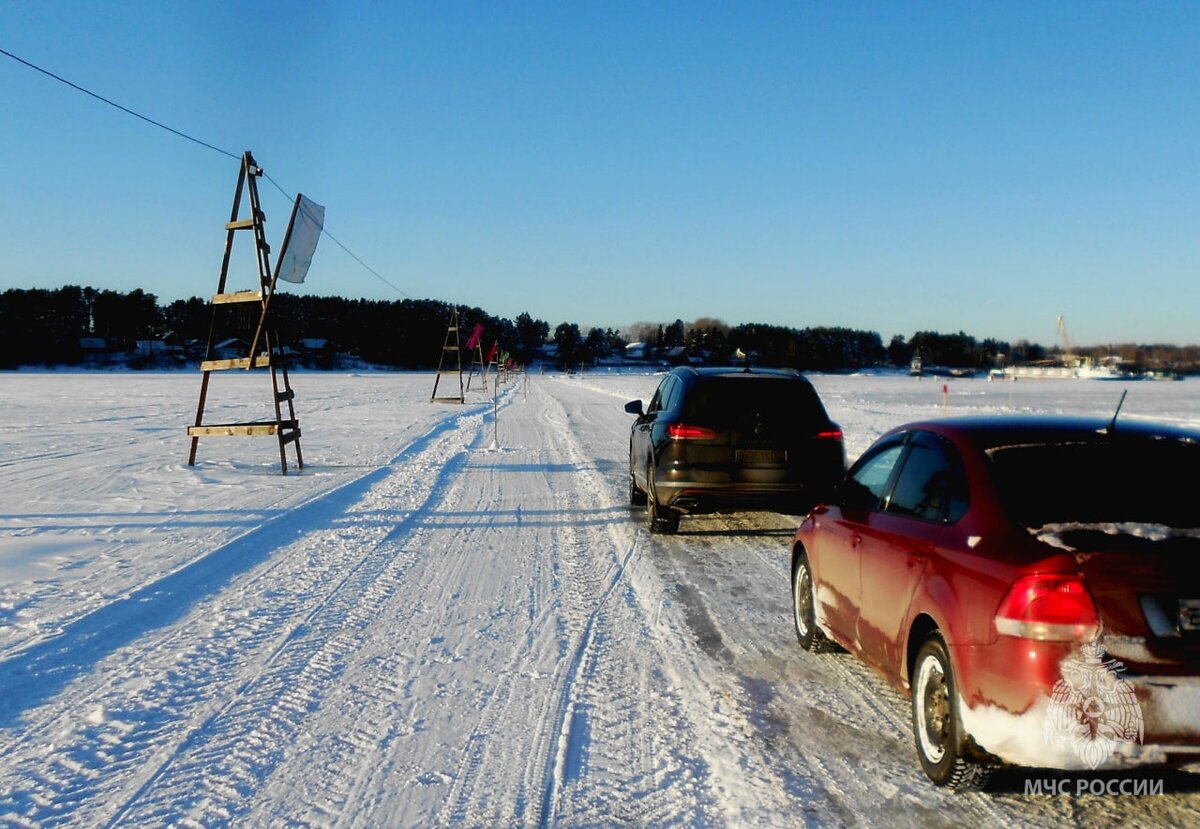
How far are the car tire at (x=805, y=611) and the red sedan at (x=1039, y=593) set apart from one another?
88 centimetres

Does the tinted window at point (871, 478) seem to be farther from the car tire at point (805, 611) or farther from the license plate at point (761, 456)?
the license plate at point (761, 456)

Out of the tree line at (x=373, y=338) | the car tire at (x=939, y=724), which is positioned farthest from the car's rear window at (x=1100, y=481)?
the tree line at (x=373, y=338)

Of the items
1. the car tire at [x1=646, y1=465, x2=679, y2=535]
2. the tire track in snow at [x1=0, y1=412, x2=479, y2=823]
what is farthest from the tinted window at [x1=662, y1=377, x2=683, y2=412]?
the tire track in snow at [x1=0, y1=412, x2=479, y2=823]

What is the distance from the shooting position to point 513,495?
12.3m

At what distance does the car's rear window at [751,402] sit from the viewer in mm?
8873

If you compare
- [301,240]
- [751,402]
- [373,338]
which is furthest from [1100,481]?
[373,338]

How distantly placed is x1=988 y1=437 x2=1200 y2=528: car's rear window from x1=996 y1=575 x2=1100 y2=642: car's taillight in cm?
31

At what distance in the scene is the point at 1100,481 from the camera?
3.68 meters

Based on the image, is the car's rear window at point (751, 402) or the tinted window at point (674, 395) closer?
the car's rear window at point (751, 402)

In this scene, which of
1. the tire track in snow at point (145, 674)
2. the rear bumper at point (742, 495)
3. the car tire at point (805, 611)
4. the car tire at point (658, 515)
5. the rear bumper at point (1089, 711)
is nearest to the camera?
the rear bumper at point (1089, 711)

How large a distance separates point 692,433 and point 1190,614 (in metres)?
5.82

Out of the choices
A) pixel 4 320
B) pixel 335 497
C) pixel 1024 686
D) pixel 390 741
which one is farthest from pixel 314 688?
pixel 4 320

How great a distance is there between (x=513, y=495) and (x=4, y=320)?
412 ft

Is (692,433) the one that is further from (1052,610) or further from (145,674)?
(1052,610)
